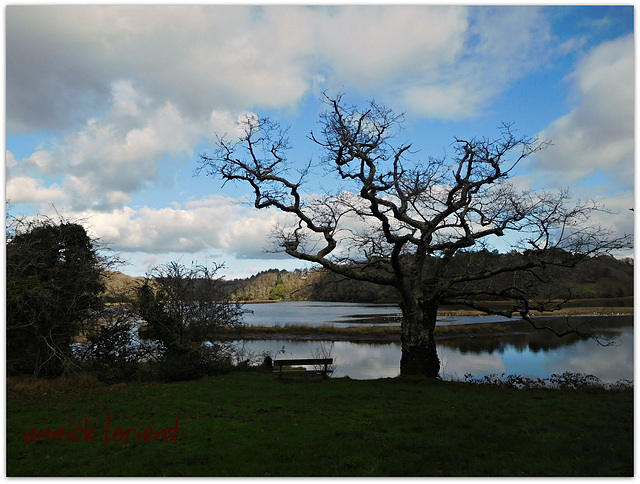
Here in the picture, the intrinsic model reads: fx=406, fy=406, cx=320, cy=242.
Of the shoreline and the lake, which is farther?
the shoreline

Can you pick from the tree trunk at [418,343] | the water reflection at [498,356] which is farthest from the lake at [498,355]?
the tree trunk at [418,343]

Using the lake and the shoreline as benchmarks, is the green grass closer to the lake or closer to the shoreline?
the lake

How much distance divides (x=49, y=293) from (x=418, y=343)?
12114 millimetres

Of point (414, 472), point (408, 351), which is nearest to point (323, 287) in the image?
point (408, 351)

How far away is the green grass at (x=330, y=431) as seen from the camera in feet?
19.2

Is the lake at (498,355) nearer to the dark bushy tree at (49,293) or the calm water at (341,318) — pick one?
the calm water at (341,318)

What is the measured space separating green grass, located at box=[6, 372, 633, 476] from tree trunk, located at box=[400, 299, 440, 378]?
2052 millimetres

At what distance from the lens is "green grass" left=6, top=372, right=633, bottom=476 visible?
5.85 m

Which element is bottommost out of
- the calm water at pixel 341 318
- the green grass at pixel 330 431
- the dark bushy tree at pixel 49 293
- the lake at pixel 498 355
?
the calm water at pixel 341 318

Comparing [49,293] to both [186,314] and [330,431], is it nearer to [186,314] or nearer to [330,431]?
[186,314]

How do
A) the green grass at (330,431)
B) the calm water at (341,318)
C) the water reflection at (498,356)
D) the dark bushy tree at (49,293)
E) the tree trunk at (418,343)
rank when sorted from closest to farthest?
the green grass at (330,431)
the dark bushy tree at (49,293)
the tree trunk at (418,343)
the water reflection at (498,356)
the calm water at (341,318)

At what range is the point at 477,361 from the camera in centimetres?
2319

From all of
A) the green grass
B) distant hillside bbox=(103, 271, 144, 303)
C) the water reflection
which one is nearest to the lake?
the water reflection

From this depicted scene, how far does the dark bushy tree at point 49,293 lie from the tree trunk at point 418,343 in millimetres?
11287
